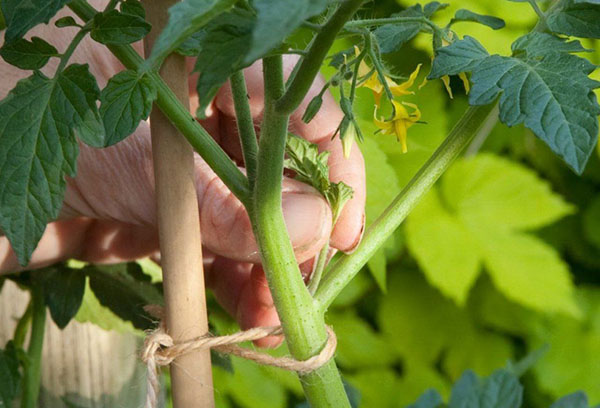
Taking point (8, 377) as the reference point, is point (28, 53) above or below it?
above

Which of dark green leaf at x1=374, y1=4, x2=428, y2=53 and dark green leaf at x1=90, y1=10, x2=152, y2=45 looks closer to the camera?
dark green leaf at x1=90, y1=10, x2=152, y2=45

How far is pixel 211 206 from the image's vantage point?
629 millimetres

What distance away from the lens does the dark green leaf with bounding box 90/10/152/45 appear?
1.35 ft

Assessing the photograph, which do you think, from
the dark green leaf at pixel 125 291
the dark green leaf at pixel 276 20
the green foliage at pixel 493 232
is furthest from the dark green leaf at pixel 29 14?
the green foliage at pixel 493 232

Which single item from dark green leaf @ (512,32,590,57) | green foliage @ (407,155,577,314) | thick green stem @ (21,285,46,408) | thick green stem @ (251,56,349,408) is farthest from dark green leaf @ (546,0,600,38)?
green foliage @ (407,155,577,314)

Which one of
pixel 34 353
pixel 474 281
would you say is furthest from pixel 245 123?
pixel 474 281

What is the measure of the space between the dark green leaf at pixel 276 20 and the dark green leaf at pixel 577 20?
0.27 meters

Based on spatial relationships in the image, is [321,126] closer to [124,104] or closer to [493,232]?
[124,104]

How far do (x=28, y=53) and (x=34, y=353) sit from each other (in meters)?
0.49

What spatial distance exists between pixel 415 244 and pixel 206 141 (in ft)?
2.78

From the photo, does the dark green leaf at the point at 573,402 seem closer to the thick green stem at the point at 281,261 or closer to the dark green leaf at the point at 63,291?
the thick green stem at the point at 281,261

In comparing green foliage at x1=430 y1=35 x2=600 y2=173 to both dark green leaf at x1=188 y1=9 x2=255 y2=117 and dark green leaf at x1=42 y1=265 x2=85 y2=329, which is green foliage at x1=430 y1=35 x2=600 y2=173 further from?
dark green leaf at x1=42 y1=265 x2=85 y2=329

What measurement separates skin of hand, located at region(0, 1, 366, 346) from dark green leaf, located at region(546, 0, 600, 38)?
7.9 inches

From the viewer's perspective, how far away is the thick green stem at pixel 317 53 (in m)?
0.33
